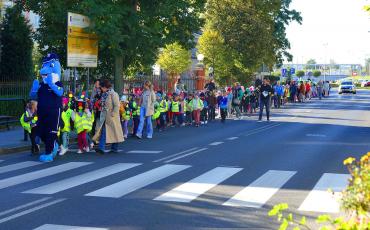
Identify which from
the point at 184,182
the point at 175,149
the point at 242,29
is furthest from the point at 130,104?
the point at 242,29

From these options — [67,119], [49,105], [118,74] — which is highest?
[118,74]

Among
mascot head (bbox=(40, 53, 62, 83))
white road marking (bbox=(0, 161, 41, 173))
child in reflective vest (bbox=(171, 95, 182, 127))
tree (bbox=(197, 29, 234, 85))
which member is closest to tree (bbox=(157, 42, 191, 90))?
Answer: tree (bbox=(197, 29, 234, 85))

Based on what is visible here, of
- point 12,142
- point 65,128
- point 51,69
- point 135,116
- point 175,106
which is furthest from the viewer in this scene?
point 175,106

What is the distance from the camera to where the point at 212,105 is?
88.2 ft

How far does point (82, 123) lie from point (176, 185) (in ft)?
17.7

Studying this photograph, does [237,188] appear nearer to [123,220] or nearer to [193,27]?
[123,220]

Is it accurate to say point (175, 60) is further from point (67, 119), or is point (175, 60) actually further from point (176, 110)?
point (67, 119)

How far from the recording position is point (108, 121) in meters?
14.1

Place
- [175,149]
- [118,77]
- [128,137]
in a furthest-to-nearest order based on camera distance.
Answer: [118,77], [128,137], [175,149]

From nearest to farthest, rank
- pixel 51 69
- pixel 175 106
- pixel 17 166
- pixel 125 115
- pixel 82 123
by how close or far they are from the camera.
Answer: pixel 17 166 < pixel 51 69 < pixel 82 123 < pixel 125 115 < pixel 175 106

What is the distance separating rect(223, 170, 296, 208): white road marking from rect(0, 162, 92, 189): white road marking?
3.71 m

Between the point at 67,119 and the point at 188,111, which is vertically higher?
the point at 67,119

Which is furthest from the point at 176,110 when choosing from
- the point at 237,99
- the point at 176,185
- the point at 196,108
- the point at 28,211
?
the point at 28,211

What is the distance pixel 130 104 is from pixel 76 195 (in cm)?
1138
